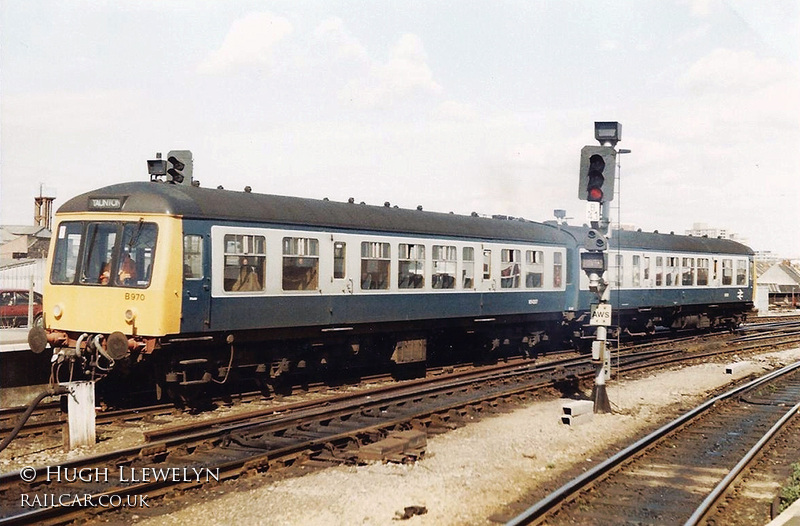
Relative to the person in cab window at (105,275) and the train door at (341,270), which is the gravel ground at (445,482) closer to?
the train door at (341,270)

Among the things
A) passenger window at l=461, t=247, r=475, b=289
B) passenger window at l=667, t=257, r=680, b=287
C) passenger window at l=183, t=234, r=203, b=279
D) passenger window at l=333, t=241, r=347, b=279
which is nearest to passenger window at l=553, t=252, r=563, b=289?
passenger window at l=461, t=247, r=475, b=289

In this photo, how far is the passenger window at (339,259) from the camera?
15828mm

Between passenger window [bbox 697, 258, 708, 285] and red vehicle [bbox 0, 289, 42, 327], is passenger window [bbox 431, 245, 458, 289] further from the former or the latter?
passenger window [bbox 697, 258, 708, 285]

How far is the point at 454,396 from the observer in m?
15.5

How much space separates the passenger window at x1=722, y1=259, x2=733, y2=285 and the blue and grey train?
474 inches

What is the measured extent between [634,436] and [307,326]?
20.1 feet

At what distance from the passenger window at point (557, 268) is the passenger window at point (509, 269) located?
187cm

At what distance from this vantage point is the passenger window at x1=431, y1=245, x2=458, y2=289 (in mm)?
18406

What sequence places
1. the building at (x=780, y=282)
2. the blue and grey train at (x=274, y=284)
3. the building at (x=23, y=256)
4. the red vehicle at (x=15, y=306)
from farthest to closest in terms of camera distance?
the building at (x=780, y=282), the red vehicle at (x=15, y=306), the building at (x=23, y=256), the blue and grey train at (x=274, y=284)

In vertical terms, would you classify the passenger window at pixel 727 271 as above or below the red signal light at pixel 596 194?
below

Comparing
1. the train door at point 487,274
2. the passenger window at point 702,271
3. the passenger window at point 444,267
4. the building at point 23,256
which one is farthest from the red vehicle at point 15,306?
the passenger window at point 702,271

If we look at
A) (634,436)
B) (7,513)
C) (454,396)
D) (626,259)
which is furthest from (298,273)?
(626,259)

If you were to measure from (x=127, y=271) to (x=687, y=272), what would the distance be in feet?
71.8

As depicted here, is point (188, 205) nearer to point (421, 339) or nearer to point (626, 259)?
point (421, 339)
